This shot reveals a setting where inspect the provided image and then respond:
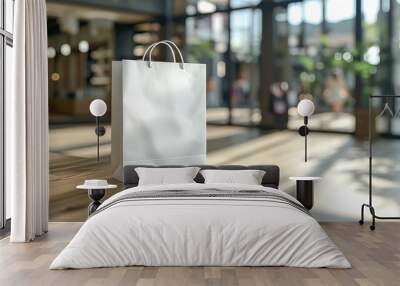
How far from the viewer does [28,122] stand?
6008 mm

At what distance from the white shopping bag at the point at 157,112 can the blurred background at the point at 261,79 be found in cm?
41

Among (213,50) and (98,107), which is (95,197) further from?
(213,50)

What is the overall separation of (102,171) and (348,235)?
8.85 feet

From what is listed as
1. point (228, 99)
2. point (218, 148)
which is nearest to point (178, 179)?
point (218, 148)

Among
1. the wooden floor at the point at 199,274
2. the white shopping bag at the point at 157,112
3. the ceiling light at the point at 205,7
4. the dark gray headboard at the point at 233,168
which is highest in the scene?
the ceiling light at the point at 205,7

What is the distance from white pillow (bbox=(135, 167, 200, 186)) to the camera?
6.55 metres

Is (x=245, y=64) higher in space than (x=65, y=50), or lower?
lower

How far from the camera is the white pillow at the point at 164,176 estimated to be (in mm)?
6551

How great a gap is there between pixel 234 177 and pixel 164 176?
26.8 inches

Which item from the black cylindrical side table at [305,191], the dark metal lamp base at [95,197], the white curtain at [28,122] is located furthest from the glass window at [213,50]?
the white curtain at [28,122]

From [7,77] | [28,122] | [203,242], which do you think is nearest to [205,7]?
[7,77]

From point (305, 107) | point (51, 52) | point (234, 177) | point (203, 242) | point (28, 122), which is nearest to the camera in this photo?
point (203, 242)

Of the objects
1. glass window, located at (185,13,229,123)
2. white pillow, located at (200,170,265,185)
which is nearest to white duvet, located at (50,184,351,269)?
white pillow, located at (200,170,265,185)

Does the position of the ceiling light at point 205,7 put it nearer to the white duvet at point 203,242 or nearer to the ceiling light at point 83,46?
the ceiling light at point 83,46
